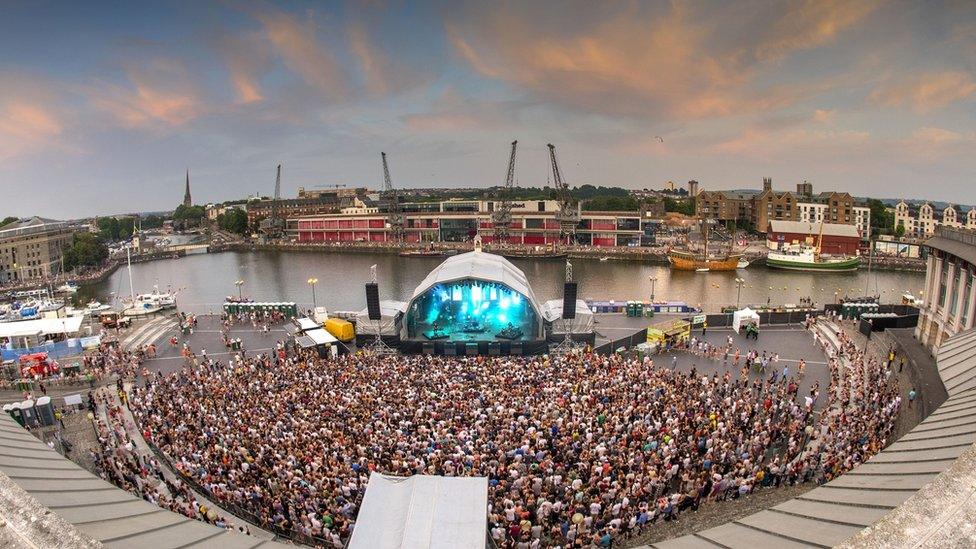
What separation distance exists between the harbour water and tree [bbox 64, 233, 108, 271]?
3155 millimetres

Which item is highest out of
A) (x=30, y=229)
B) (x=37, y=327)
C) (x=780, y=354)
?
(x=30, y=229)

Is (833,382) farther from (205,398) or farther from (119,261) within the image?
(119,261)

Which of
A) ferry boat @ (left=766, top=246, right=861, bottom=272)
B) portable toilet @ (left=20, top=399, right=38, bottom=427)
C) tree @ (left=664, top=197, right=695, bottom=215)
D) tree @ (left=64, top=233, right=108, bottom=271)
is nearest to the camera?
portable toilet @ (left=20, top=399, right=38, bottom=427)

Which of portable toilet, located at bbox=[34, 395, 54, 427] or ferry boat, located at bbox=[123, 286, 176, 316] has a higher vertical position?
ferry boat, located at bbox=[123, 286, 176, 316]

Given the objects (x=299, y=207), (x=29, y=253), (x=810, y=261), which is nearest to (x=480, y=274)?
(x=810, y=261)

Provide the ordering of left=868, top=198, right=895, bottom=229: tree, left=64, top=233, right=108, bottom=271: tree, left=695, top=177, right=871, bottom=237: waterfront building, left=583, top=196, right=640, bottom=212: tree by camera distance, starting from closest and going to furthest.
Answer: left=64, top=233, right=108, bottom=271: tree → left=695, top=177, right=871, bottom=237: waterfront building → left=868, top=198, right=895, bottom=229: tree → left=583, top=196, right=640, bottom=212: tree

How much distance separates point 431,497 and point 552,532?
3.02 meters

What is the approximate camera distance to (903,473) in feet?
17.3

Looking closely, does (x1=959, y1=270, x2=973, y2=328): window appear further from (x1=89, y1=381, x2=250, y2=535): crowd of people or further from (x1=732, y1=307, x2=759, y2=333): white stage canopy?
(x1=89, y1=381, x2=250, y2=535): crowd of people

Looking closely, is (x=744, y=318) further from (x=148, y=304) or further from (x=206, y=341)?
(x=148, y=304)

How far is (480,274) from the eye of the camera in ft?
73.2

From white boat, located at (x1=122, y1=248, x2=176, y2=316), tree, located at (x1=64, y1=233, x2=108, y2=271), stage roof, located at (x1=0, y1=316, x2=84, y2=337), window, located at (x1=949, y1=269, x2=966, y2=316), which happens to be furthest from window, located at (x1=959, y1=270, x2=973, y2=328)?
tree, located at (x1=64, y1=233, x2=108, y2=271)

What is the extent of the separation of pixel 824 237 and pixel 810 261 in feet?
27.1

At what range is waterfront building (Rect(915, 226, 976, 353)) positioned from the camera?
1684cm
